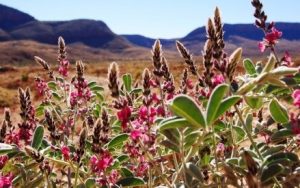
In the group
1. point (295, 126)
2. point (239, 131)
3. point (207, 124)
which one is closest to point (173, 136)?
Result: point (207, 124)

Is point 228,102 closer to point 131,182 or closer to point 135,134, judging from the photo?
point 135,134

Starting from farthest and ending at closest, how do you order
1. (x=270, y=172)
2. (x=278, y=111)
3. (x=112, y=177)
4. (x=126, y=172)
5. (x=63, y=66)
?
(x=63, y=66), (x=112, y=177), (x=126, y=172), (x=278, y=111), (x=270, y=172)

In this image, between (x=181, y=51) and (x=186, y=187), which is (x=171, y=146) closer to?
Result: (x=186, y=187)

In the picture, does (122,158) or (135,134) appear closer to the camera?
(135,134)

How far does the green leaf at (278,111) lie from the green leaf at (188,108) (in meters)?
0.74

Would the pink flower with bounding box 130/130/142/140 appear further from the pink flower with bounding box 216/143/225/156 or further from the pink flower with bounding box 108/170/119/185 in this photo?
the pink flower with bounding box 108/170/119/185

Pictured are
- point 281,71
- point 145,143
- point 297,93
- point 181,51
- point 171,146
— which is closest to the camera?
point 281,71

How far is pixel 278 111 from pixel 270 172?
514mm

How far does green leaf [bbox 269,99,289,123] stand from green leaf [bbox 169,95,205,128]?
0.74m

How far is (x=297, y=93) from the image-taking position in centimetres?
215

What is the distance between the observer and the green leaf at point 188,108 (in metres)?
1.80

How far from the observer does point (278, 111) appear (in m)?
2.45

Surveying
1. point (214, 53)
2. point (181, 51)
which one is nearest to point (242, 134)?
point (181, 51)

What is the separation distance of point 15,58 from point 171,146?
164131 mm
